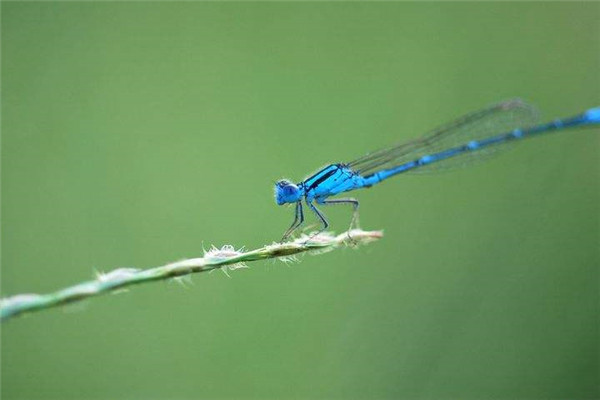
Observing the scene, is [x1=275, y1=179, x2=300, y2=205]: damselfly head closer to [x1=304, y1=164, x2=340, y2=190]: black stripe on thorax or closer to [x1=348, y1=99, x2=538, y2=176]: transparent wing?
[x1=304, y1=164, x2=340, y2=190]: black stripe on thorax

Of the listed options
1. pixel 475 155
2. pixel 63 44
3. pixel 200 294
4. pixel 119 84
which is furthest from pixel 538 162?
pixel 63 44

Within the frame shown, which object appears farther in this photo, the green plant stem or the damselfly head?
the damselfly head

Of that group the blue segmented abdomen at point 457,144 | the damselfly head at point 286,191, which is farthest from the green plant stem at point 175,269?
the blue segmented abdomen at point 457,144

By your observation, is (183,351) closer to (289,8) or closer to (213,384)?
(213,384)

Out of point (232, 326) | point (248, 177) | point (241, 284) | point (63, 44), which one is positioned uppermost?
point (63, 44)

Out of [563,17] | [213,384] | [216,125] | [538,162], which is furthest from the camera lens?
[563,17]

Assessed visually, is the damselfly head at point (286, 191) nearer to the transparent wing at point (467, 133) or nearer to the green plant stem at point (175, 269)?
the transparent wing at point (467, 133)

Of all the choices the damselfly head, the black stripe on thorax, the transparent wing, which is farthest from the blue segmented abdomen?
the damselfly head
